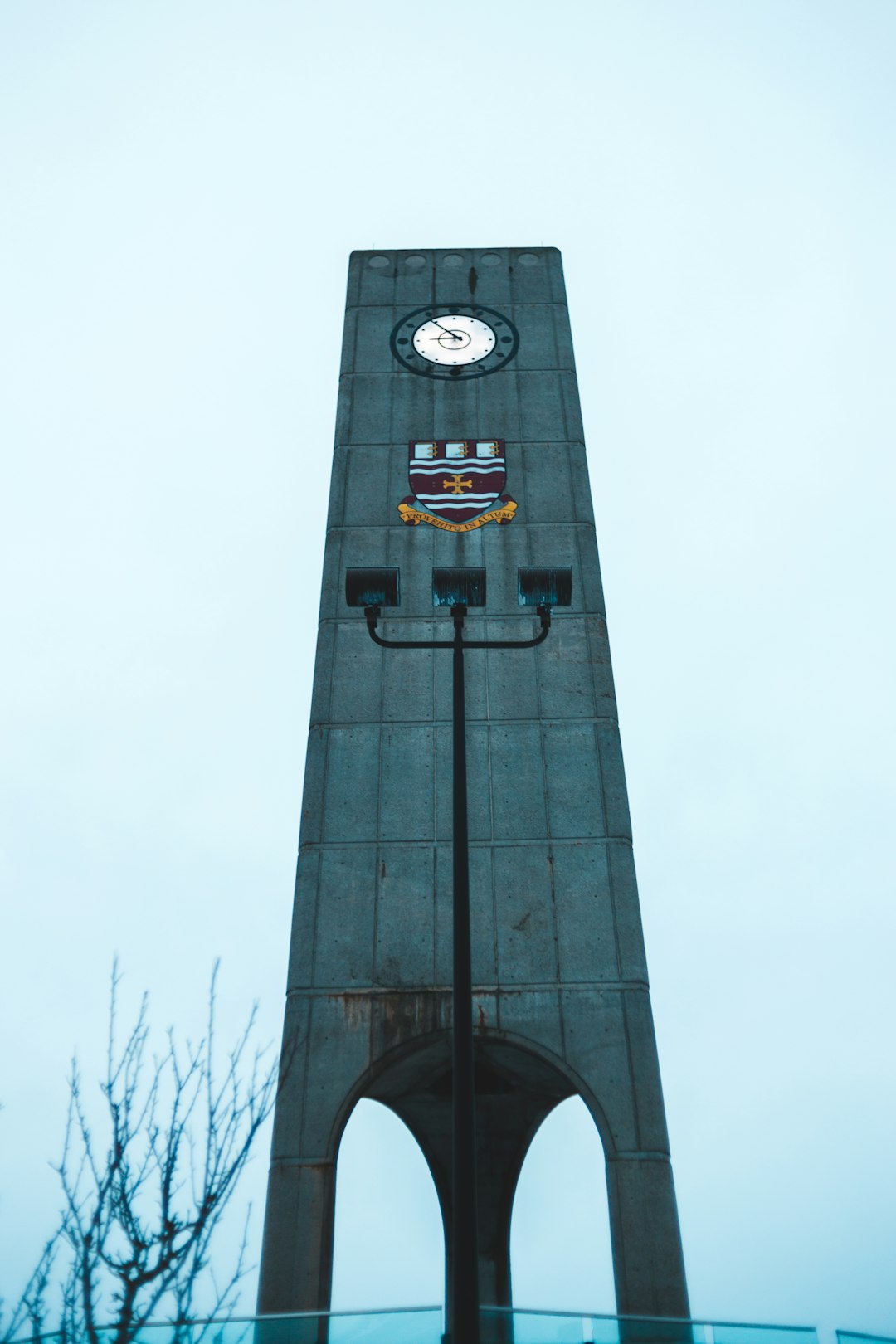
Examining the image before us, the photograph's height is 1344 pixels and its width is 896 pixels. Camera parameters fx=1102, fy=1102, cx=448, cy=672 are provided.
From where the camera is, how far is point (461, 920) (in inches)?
292

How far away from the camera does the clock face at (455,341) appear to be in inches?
753

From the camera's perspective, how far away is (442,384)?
18.8 meters

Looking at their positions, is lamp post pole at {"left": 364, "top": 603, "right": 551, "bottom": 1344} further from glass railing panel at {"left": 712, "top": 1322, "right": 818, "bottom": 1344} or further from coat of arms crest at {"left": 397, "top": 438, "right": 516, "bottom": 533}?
coat of arms crest at {"left": 397, "top": 438, "right": 516, "bottom": 533}

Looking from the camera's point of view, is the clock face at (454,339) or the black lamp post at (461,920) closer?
the black lamp post at (461,920)

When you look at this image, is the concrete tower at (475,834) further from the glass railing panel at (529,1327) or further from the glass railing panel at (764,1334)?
the glass railing panel at (529,1327)

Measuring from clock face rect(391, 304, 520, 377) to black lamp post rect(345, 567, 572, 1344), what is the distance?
33.6ft

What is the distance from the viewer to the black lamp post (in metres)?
6.09

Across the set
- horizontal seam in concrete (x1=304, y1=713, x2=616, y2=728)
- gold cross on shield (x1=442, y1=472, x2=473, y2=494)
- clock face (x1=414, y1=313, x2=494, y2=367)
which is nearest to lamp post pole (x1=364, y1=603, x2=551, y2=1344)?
horizontal seam in concrete (x1=304, y1=713, x2=616, y2=728)

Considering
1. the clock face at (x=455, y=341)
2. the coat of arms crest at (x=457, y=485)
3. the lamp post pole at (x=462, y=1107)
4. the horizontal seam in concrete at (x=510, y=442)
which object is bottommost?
the lamp post pole at (x=462, y=1107)

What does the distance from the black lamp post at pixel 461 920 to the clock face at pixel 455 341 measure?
1025cm

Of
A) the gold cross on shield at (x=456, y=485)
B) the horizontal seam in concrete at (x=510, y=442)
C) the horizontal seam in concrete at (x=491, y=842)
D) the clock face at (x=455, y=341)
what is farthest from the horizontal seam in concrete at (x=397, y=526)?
the horizontal seam in concrete at (x=491, y=842)

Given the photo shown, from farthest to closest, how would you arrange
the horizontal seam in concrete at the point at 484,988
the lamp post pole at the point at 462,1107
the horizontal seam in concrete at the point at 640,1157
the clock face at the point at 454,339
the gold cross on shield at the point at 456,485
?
the clock face at the point at 454,339 → the gold cross on shield at the point at 456,485 → the horizontal seam in concrete at the point at 484,988 → the horizontal seam in concrete at the point at 640,1157 → the lamp post pole at the point at 462,1107

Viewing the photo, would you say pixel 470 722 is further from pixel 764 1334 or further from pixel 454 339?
pixel 454 339

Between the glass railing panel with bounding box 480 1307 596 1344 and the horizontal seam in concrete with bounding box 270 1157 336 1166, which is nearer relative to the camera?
the glass railing panel with bounding box 480 1307 596 1344
